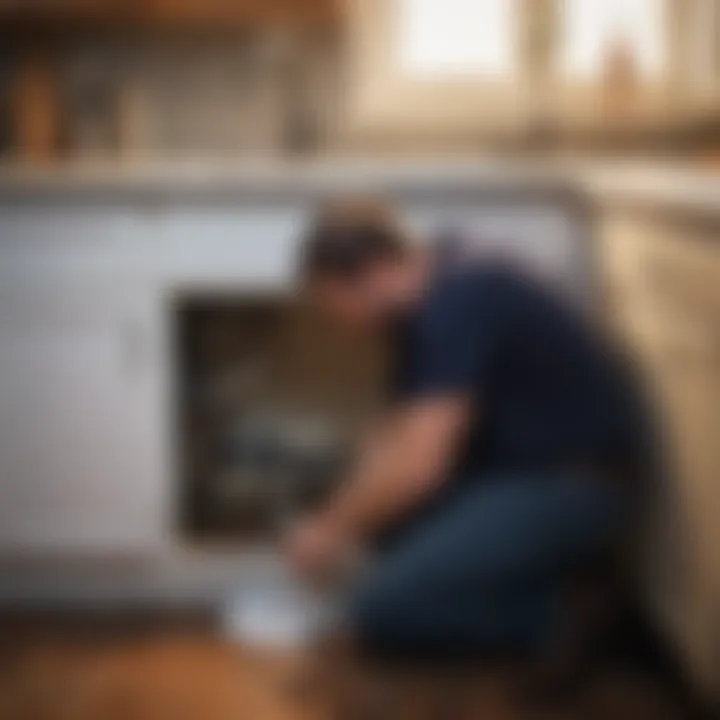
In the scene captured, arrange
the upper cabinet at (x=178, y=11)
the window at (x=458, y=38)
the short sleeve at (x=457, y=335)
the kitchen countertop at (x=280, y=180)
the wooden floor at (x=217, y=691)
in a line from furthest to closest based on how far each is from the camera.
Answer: the window at (x=458, y=38) → the upper cabinet at (x=178, y=11) → the kitchen countertop at (x=280, y=180) → the short sleeve at (x=457, y=335) → the wooden floor at (x=217, y=691)

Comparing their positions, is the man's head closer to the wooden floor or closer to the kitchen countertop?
the kitchen countertop

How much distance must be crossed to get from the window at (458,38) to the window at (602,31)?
0.12 metres

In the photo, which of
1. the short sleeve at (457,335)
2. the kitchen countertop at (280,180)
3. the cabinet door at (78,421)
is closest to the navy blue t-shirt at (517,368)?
the short sleeve at (457,335)

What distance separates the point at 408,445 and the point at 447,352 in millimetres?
159

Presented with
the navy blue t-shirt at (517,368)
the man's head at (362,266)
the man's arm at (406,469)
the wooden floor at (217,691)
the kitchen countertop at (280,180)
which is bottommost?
the wooden floor at (217,691)

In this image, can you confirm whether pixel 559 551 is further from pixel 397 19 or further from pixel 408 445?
pixel 397 19

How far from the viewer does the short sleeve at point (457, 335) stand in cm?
253

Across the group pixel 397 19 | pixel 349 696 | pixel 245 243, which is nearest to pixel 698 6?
pixel 397 19

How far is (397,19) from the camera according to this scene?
3352mm

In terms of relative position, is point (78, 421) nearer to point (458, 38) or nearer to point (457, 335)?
point (457, 335)

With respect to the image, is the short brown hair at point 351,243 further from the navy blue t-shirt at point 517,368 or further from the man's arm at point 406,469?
the man's arm at point 406,469

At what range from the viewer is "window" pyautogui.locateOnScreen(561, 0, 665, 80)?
3.37m

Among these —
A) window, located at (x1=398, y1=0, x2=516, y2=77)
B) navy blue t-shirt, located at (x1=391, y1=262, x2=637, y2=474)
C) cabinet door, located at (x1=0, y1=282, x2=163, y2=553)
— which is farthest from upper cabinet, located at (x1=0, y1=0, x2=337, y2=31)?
navy blue t-shirt, located at (x1=391, y1=262, x2=637, y2=474)

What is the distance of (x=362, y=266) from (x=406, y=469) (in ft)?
1.07
